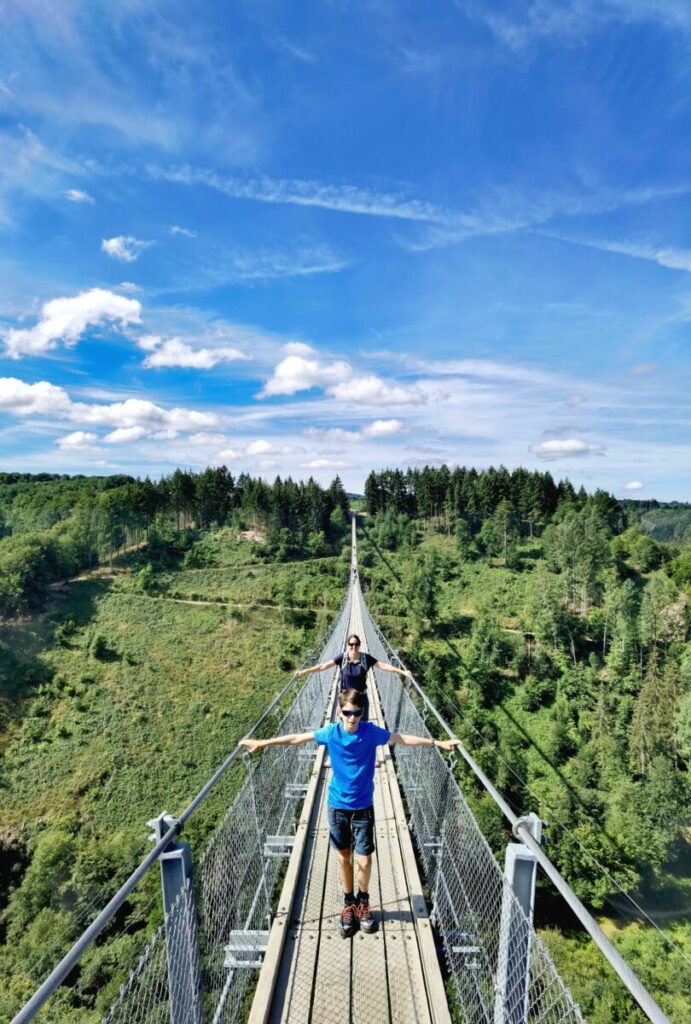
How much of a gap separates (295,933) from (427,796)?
1326 millimetres

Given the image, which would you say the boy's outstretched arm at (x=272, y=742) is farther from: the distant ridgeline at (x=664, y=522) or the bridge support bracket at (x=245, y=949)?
the distant ridgeline at (x=664, y=522)

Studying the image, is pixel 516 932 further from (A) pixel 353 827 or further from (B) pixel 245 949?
(B) pixel 245 949

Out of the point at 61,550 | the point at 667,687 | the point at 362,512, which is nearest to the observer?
the point at 667,687

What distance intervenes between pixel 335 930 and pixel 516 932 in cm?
125

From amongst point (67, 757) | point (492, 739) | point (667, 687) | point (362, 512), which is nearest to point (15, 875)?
point (67, 757)

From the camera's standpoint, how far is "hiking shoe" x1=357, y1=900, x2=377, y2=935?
2.52 meters

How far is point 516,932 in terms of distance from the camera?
5.85 ft

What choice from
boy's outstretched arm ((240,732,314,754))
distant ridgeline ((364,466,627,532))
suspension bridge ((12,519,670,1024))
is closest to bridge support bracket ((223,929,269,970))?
suspension bridge ((12,519,670,1024))

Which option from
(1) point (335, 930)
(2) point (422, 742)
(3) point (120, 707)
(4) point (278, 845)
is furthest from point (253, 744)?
(3) point (120, 707)

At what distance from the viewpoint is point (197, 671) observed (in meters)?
31.3

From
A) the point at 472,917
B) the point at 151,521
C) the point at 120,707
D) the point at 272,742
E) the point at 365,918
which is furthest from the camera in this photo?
the point at 151,521

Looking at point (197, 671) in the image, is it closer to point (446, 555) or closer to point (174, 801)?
point (174, 801)

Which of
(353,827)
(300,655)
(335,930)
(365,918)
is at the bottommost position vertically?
(300,655)

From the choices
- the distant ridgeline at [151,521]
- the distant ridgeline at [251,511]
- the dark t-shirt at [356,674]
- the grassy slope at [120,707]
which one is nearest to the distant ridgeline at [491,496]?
the distant ridgeline at [251,511]
